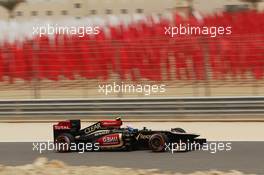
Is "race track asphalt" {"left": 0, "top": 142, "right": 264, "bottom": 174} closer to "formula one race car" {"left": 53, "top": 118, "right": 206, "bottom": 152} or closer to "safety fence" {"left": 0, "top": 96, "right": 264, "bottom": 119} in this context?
"formula one race car" {"left": 53, "top": 118, "right": 206, "bottom": 152}

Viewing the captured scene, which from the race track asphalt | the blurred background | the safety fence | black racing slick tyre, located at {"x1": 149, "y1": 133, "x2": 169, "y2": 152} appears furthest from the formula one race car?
the blurred background

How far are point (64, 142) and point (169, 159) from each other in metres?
1.86

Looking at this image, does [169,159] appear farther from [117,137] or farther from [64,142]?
[64,142]

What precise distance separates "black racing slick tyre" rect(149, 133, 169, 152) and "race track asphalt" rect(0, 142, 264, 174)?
0.10 m

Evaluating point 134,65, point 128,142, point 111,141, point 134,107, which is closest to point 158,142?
point 128,142

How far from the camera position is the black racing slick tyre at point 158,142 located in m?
10.3

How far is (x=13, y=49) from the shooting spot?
18172mm

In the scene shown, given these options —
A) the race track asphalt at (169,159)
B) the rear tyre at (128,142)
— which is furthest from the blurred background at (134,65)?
the rear tyre at (128,142)

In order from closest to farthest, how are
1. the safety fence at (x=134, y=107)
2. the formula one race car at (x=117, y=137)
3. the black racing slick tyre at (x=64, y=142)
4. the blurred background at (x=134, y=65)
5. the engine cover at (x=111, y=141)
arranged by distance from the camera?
the formula one race car at (x=117, y=137)
the engine cover at (x=111, y=141)
the black racing slick tyre at (x=64, y=142)
the safety fence at (x=134, y=107)
the blurred background at (x=134, y=65)

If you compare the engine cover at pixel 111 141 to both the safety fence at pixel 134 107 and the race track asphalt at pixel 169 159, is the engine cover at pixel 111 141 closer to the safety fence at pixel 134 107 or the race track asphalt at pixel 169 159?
the race track asphalt at pixel 169 159

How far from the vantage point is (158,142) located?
10492 mm

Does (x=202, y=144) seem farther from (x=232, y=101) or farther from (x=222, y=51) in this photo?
(x=222, y=51)

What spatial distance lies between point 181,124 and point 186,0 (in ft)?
83.0

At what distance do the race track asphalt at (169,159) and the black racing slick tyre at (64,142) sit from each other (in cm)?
10
